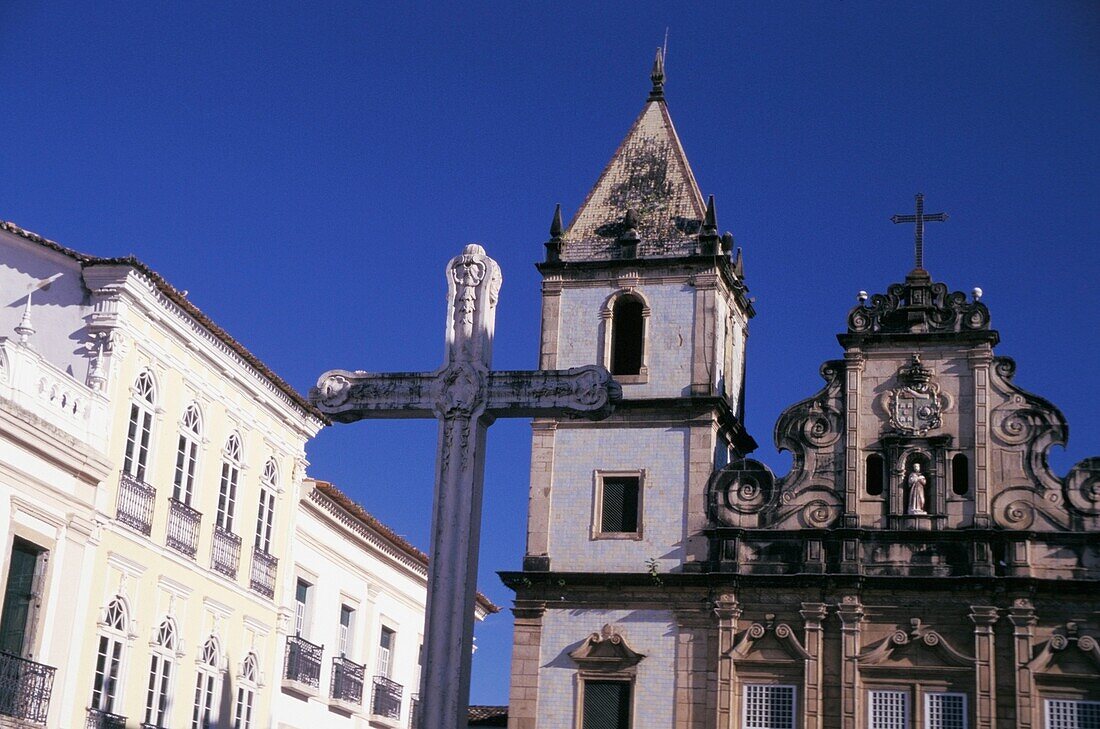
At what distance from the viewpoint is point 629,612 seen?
30984 mm

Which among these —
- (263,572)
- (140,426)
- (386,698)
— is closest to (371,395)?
(140,426)

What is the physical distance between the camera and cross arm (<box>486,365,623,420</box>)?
1520cm

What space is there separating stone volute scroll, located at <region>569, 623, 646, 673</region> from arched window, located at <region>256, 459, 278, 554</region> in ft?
19.4

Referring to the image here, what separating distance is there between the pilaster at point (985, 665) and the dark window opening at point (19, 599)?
15.7m

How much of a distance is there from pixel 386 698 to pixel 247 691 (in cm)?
677

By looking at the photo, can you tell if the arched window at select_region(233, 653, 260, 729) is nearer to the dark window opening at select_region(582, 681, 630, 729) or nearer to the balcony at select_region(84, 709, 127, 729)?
the balcony at select_region(84, 709, 127, 729)

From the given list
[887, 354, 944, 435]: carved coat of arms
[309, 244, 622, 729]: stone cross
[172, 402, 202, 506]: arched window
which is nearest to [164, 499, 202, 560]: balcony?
[172, 402, 202, 506]: arched window

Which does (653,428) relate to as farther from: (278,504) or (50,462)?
(50,462)

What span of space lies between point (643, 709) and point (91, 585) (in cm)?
1073

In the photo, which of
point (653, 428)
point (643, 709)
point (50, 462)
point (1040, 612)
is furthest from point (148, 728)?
point (1040, 612)

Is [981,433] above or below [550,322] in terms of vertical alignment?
below

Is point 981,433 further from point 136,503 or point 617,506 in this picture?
point 136,503

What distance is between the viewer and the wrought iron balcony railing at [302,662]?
31125mm

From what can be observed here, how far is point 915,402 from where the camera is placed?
102ft
